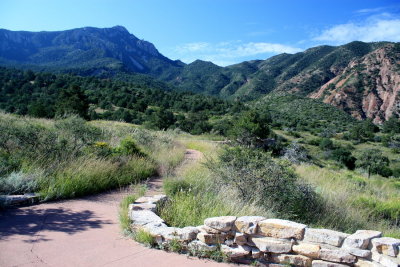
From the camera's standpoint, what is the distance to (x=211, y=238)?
3.86 metres

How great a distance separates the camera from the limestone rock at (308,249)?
352 centimetres

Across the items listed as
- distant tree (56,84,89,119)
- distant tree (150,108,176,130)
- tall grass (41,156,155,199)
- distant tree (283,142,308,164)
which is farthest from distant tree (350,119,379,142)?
tall grass (41,156,155,199)

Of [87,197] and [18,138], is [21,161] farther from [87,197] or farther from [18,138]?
[87,197]

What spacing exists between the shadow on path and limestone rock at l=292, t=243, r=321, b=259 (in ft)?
9.59

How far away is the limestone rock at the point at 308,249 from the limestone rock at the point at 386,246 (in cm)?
63

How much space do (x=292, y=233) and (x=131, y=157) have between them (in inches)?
238

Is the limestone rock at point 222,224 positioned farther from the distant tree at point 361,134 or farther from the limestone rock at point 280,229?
the distant tree at point 361,134

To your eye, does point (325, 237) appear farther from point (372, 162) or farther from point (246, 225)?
point (372, 162)

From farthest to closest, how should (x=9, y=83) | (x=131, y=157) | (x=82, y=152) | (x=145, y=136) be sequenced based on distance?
(x=9, y=83) < (x=145, y=136) < (x=131, y=157) < (x=82, y=152)

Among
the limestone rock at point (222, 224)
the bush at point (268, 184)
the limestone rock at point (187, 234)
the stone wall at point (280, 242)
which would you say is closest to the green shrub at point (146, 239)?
the stone wall at point (280, 242)

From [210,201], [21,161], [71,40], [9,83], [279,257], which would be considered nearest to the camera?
[279,257]

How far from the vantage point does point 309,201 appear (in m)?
6.38

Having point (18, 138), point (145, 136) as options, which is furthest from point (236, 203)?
point (145, 136)

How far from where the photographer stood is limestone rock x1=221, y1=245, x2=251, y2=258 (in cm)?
377
